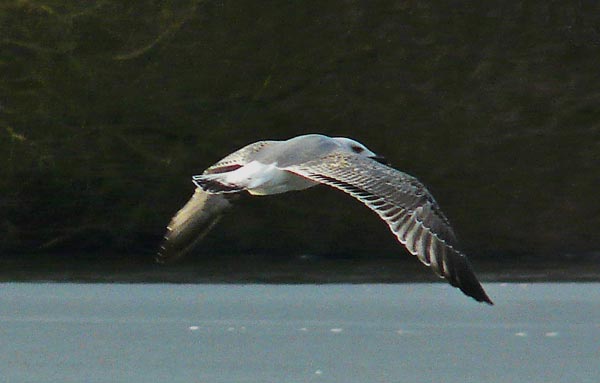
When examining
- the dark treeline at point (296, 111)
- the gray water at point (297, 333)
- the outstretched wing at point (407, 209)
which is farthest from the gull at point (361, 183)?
the dark treeline at point (296, 111)

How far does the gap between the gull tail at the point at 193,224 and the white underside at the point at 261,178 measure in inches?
16.3

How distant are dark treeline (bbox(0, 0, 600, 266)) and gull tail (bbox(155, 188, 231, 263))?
5.98 feet

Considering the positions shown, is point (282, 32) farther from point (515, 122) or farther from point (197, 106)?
point (515, 122)

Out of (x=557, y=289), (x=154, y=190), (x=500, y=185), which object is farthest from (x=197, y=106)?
(x=557, y=289)

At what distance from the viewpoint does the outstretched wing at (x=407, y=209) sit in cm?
471

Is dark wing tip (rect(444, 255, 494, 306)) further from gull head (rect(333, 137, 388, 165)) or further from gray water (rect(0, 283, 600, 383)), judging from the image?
gull head (rect(333, 137, 388, 165))

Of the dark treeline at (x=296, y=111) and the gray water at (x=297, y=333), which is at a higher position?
the dark treeline at (x=296, y=111)

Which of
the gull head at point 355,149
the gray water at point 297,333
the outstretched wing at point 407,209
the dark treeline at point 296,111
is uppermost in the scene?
the dark treeline at point 296,111

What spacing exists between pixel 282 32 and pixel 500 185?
51.8 inches

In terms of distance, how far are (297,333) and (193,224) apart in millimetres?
537

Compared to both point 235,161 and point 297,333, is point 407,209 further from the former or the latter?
point 297,333

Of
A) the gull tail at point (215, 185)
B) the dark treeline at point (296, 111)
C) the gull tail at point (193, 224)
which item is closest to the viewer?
the gull tail at point (215, 185)

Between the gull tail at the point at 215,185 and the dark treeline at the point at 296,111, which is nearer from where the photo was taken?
the gull tail at the point at 215,185

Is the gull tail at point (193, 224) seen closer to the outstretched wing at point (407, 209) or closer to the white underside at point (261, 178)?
the white underside at point (261, 178)
